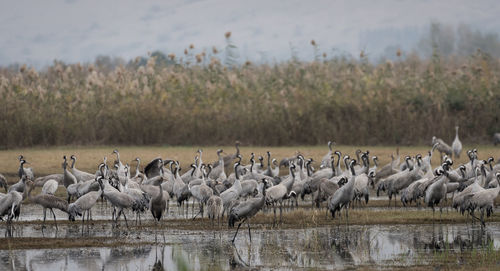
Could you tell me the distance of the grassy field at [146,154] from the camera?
23.6 meters

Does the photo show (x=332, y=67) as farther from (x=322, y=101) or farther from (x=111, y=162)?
(x=111, y=162)

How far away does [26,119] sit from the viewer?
1099 inches

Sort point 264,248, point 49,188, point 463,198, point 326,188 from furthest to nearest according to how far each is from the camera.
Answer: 1. point 49,188
2. point 326,188
3. point 463,198
4. point 264,248

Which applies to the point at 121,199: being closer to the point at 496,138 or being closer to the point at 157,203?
the point at 157,203

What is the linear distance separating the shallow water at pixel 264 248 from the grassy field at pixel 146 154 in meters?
9.22

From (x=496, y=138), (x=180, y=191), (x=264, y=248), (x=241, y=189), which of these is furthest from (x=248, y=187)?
(x=496, y=138)

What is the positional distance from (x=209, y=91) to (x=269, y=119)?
3.20m

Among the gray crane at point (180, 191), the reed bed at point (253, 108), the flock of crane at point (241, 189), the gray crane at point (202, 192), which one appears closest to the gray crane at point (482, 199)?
the flock of crane at point (241, 189)

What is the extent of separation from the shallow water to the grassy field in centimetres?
922

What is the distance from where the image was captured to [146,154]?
1016 inches

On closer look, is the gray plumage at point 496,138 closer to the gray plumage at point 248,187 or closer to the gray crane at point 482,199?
the gray plumage at point 248,187

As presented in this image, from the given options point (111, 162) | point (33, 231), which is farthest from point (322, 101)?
point (33, 231)

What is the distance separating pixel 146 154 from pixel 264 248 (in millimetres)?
14098

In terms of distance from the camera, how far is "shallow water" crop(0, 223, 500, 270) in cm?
1095
